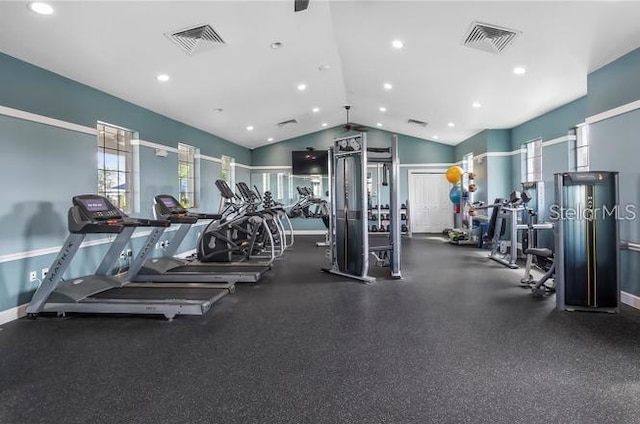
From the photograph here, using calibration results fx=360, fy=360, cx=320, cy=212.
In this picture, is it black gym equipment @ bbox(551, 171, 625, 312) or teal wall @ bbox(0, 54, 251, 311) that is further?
black gym equipment @ bbox(551, 171, 625, 312)

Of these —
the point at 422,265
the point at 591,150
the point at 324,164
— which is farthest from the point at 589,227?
the point at 324,164

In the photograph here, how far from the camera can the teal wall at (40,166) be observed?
3.54 metres

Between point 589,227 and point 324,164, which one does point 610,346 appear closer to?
point 589,227

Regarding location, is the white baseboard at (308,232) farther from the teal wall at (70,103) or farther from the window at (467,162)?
the teal wall at (70,103)

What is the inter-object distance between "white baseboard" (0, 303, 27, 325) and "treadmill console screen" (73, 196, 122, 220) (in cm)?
122

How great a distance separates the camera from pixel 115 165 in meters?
5.39

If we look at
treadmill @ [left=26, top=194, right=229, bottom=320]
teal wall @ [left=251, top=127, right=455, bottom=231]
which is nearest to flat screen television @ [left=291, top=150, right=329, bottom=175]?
teal wall @ [left=251, top=127, right=455, bottom=231]

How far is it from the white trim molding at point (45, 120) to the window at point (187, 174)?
2.62 m

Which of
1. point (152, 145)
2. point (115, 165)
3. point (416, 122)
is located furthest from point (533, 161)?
point (115, 165)

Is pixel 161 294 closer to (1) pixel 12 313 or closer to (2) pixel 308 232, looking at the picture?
(1) pixel 12 313

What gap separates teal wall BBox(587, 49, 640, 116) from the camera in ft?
12.3

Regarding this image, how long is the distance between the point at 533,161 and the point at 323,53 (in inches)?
198

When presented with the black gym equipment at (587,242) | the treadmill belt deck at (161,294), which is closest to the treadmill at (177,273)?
the treadmill belt deck at (161,294)

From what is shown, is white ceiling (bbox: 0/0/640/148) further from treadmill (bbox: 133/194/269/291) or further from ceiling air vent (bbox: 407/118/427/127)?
treadmill (bbox: 133/194/269/291)
